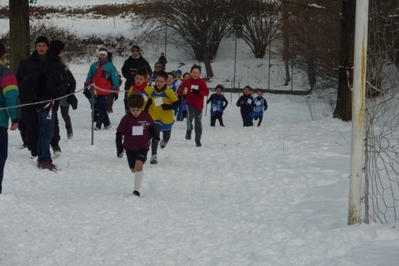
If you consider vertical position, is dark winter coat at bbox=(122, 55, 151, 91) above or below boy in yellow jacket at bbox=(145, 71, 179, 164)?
above

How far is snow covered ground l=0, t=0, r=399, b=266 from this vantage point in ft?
17.7

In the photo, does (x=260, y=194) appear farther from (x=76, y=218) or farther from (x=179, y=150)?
(x=179, y=150)

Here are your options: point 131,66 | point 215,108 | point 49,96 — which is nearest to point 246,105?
point 215,108

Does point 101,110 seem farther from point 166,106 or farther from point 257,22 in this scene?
point 257,22

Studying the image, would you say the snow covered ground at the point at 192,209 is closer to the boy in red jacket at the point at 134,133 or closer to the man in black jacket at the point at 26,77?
the man in black jacket at the point at 26,77

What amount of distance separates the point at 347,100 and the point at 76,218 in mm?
10155

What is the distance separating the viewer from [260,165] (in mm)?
10297

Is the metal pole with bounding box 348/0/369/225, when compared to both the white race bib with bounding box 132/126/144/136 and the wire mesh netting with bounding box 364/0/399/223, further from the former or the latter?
the white race bib with bounding box 132/126/144/136

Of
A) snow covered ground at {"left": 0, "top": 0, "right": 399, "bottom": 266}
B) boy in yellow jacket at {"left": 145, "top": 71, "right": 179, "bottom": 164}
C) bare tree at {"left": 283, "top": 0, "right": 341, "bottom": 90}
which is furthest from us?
bare tree at {"left": 283, "top": 0, "right": 341, "bottom": 90}

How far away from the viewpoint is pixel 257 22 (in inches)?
1702

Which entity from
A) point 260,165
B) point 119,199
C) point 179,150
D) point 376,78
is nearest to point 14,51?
point 179,150

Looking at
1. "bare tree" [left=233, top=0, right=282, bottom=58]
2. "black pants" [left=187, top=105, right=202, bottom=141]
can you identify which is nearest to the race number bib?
"black pants" [left=187, top=105, right=202, bottom=141]

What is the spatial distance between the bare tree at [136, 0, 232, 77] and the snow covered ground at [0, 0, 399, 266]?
30.2m

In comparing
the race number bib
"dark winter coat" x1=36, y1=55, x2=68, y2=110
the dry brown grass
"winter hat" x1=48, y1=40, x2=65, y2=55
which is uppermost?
the dry brown grass
